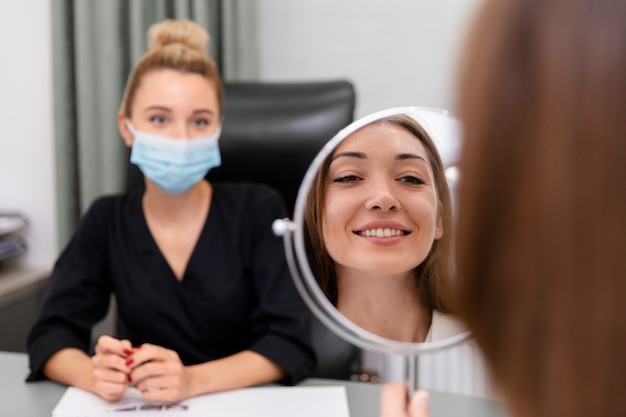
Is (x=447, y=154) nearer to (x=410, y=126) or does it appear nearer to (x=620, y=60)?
(x=410, y=126)

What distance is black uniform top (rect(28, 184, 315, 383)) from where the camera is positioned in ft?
4.44

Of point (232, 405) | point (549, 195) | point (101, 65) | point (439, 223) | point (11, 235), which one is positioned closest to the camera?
point (549, 195)

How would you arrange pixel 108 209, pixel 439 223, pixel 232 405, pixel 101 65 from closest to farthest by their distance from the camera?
1. pixel 439 223
2. pixel 232 405
3. pixel 108 209
4. pixel 101 65

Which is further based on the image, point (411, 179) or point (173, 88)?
point (173, 88)

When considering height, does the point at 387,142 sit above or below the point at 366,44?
below

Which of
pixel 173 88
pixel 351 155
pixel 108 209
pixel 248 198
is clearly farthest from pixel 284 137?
pixel 351 155

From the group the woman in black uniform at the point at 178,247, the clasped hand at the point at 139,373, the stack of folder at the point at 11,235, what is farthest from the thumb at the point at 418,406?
the stack of folder at the point at 11,235

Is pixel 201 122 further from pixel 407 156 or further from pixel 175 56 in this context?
pixel 407 156

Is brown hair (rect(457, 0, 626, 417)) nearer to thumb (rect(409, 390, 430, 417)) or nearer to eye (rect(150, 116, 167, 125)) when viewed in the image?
thumb (rect(409, 390, 430, 417))

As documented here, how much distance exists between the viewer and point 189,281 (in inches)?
54.4

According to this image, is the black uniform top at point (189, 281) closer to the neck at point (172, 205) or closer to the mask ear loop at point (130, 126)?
the neck at point (172, 205)

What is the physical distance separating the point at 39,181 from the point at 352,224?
70.1 inches

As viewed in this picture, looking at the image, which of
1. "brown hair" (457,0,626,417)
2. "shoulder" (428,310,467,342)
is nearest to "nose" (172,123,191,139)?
"shoulder" (428,310,467,342)

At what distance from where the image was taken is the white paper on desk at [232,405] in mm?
996
